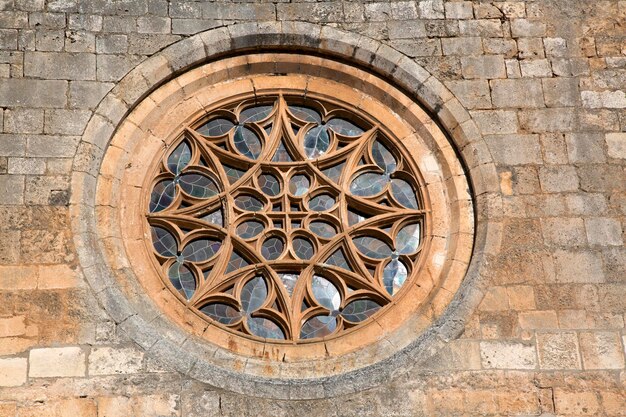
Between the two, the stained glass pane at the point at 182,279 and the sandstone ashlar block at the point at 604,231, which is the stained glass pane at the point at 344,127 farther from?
the sandstone ashlar block at the point at 604,231

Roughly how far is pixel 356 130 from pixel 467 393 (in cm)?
274

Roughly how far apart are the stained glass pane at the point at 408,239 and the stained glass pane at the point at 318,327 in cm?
87

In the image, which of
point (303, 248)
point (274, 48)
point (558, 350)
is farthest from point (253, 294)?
point (558, 350)

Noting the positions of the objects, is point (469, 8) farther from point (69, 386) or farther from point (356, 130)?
point (69, 386)

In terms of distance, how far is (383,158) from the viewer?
415 inches

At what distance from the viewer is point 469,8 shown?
428 inches

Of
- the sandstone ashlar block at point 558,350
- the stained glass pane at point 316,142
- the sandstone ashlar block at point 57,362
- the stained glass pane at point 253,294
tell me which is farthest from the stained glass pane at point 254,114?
the sandstone ashlar block at point 558,350

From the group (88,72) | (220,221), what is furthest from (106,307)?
(88,72)

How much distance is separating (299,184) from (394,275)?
3.73 feet

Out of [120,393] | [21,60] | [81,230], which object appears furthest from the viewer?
[21,60]

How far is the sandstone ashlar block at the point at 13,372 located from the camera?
29.0ft

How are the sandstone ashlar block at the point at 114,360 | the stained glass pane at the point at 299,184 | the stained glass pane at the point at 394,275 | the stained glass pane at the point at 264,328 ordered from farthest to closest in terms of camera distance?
the stained glass pane at the point at 299,184 → the stained glass pane at the point at 394,275 → the stained glass pane at the point at 264,328 → the sandstone ashlar block at the point at 114,360

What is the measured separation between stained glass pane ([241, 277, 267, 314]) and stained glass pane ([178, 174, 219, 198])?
0.87 meters

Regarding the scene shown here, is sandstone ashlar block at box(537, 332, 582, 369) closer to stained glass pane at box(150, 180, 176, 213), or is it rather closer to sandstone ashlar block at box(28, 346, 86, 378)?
stained glass pane at box(150, 180, 176, 213)
